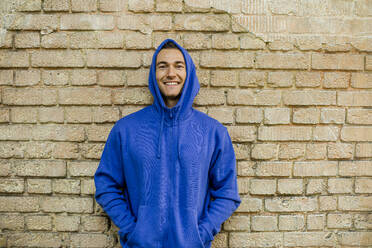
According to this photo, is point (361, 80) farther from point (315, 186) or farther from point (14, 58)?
point (14, 58)

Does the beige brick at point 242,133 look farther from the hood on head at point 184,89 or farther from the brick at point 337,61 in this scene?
the brick at point 337,61

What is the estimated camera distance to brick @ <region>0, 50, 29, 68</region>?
6.89 ft

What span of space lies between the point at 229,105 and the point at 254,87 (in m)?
0.25

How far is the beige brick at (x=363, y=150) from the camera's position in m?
2.18

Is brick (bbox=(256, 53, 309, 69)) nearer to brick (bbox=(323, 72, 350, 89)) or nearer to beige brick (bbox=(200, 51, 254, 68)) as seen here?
beige brick (bbox=(200, 51, 254, 68))

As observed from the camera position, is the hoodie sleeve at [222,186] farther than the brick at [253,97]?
No

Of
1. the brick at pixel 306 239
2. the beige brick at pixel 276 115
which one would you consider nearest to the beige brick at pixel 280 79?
the beige brick at pixel 276 115

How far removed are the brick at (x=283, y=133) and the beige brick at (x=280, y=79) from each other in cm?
34

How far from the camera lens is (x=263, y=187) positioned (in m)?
2.18

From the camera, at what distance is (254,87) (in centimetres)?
215

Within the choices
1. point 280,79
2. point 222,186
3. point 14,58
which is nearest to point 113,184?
point 222,186

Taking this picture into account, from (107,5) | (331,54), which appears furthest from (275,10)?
(107,5)

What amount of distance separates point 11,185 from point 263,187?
202 centimetres

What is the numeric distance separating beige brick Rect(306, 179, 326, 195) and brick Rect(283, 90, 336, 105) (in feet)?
2.08
